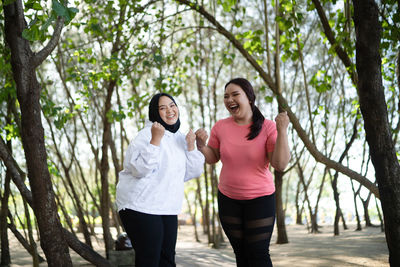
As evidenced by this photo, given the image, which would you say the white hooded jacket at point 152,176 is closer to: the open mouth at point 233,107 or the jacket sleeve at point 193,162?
the jacket sleeve at point 193,162

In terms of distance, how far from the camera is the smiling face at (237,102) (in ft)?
9.17

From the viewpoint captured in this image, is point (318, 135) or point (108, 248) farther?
point (318, 135)

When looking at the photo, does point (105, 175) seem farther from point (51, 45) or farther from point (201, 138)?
point (201, 138)

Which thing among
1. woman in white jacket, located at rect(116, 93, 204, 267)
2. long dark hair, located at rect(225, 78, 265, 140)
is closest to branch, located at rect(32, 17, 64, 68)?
woman in white jacket, located at rect(116, 93, 204, 267)

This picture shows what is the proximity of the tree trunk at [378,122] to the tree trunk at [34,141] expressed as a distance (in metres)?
2.39

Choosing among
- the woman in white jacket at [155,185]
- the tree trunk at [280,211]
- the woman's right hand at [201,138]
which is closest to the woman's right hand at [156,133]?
the woman in white jacket at [155,185]

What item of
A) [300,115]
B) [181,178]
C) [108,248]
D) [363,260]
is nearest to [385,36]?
[363,260]

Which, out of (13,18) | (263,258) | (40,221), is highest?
(13,18)

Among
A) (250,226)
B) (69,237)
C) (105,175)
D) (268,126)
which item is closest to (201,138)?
(268,126)

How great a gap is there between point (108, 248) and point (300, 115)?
734 centimetres

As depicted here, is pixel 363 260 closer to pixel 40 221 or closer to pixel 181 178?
pixel 181 178

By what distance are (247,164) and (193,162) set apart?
34 cm

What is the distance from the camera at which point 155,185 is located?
249 centimetres

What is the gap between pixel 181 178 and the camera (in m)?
2.65
